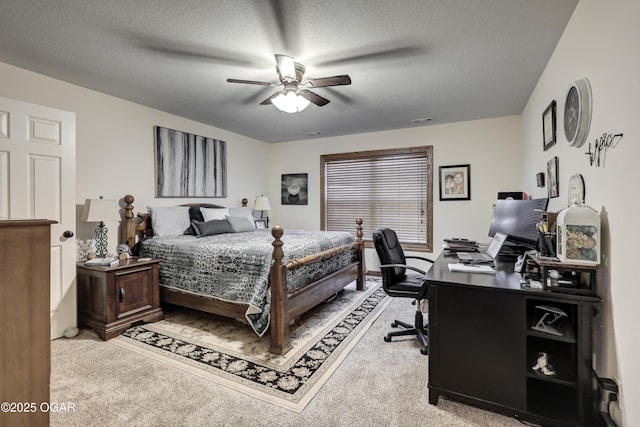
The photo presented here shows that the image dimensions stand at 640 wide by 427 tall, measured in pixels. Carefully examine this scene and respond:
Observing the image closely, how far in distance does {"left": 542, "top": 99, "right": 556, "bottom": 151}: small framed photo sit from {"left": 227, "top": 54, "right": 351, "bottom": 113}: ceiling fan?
1737 millimetres

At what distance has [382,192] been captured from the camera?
5.32 meters

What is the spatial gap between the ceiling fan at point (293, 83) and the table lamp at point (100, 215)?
6.26 ft

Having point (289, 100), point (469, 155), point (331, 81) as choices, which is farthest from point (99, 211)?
point (469, 155)

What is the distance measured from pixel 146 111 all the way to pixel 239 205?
2.13m

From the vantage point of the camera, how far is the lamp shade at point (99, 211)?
9.86ft

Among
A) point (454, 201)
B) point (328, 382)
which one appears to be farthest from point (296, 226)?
point (328, 382)

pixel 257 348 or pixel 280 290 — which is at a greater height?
pixel 280 290

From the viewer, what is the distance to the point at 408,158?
505 centimetres

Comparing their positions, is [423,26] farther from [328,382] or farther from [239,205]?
[239,205]

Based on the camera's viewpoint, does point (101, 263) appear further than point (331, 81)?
Yes

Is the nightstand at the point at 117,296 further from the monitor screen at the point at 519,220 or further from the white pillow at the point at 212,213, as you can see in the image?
the monitor screen at the point at 519,220

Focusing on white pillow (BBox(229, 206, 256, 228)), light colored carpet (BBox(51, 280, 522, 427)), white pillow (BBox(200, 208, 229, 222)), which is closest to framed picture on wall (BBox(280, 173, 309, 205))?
white pillow (BBox(229, 206, 256, 228))

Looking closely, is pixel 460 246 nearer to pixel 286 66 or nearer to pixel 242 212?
pixel 286 66

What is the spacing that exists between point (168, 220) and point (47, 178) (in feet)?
4.32
